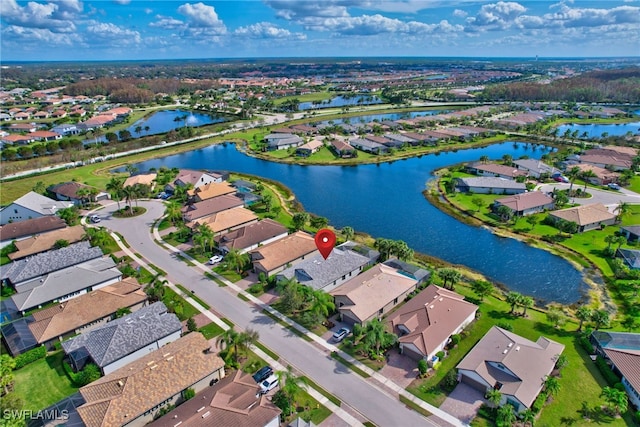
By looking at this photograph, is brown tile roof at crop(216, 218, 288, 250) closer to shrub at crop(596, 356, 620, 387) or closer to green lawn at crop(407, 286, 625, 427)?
green lawn at crop(407, 286, 625, 427)

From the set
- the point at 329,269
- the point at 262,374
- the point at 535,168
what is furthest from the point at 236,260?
the point at 535,168

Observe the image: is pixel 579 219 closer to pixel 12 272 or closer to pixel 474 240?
pixel 474 240

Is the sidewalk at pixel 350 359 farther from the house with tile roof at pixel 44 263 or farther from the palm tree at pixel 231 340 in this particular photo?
the house with tile roof at pixel 44 263

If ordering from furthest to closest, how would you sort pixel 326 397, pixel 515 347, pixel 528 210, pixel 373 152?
1. pixel 373 152
2. pixel 528 210
3. pixel 515 347
4. pixel 326 397

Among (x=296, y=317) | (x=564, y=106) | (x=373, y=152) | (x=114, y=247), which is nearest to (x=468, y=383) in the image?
(x=296, y=317)

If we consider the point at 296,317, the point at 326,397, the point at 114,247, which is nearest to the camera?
the point at 326,397

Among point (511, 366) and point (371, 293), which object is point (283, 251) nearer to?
point (371, 293)

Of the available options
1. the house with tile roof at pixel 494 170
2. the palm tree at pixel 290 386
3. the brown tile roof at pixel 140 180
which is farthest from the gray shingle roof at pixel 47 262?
the house with tile roof at pixel 494 170
